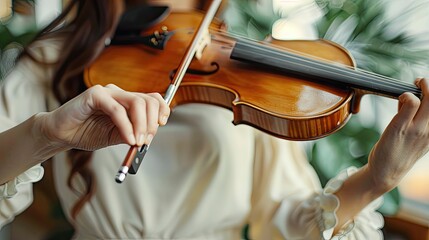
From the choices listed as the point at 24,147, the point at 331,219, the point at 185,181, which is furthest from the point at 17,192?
the point at 331,219

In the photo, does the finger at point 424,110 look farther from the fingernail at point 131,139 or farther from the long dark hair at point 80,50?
the long dark hair at point 80,50

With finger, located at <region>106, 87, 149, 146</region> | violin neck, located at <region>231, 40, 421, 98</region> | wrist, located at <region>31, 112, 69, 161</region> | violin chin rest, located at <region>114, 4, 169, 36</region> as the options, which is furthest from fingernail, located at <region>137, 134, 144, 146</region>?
violin chin rest, located at <region>114, 4, 169, 36</region>

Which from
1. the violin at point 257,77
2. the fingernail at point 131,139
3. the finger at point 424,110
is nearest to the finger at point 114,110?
the fingernail at point 131,139

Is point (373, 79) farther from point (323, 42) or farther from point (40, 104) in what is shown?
point (40, 104)

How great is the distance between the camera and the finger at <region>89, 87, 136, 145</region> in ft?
1.71

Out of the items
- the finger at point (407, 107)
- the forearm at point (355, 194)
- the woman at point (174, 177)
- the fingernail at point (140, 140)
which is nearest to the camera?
the fingernail at point (140, 140)

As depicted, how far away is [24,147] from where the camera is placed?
2.08ft

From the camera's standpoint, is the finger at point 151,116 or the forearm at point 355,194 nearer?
the finger at point 151,116

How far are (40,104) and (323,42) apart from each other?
42 centimetres

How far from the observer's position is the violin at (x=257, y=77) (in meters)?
0.67

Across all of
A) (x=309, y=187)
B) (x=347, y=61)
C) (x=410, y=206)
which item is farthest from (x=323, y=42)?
(x=410, y=206)

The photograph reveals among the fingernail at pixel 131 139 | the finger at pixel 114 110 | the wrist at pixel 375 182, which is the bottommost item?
the wrist at pixel 375 182

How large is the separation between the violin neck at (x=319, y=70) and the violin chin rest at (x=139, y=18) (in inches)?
6.3

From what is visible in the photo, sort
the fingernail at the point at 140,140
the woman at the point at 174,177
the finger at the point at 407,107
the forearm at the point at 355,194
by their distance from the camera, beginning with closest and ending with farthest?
the fingernail at the point at 140,140, the finger at the point at 407,107, the forearm at the point at 355,194, the woman at the point at 174,177
